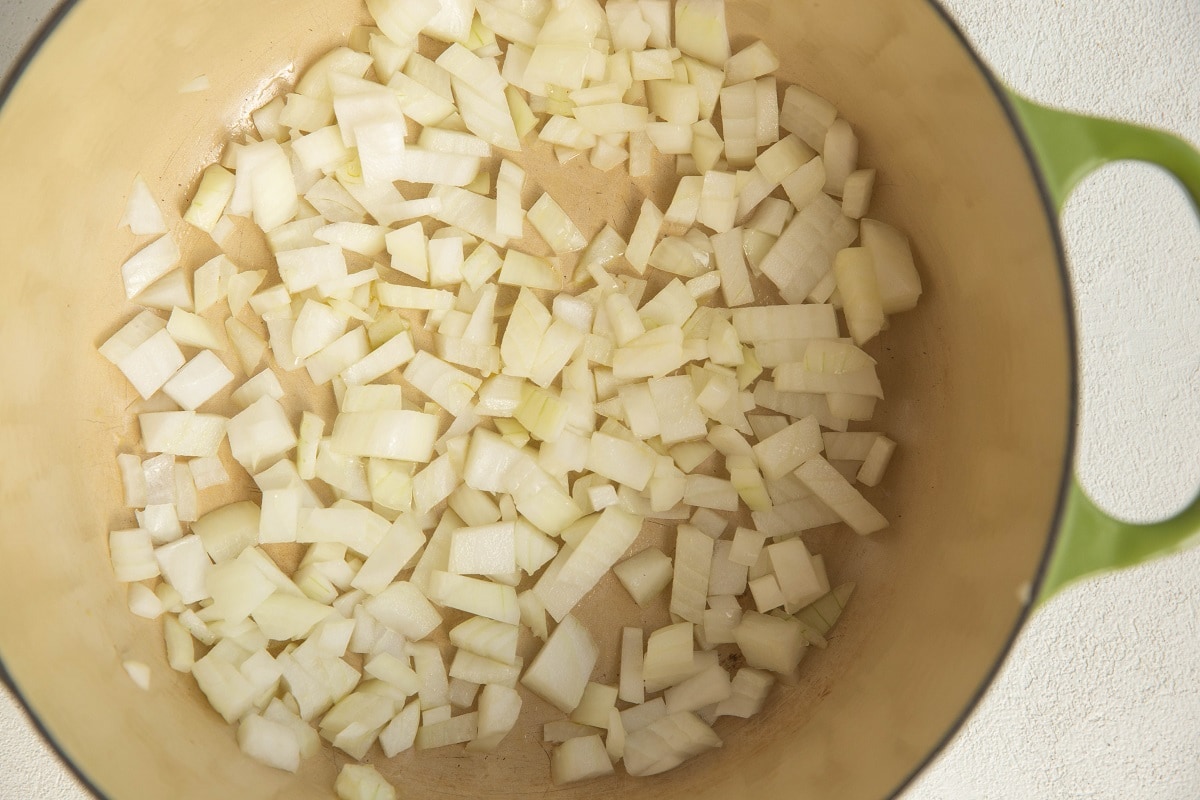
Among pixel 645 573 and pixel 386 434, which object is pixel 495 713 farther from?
pixel 386 434

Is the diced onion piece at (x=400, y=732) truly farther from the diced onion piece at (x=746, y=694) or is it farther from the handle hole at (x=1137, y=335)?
the handle hole at (x=1137, y=335)

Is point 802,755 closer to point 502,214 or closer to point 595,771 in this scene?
point 595,771

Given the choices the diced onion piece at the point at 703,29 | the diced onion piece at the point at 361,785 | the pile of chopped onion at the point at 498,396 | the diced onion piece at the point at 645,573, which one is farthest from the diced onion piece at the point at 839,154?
the diced onion piece at the point at 361,785

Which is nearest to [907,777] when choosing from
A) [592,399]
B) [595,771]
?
[595,771]

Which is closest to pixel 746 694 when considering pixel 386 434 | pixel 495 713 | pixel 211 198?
pixel 495 713

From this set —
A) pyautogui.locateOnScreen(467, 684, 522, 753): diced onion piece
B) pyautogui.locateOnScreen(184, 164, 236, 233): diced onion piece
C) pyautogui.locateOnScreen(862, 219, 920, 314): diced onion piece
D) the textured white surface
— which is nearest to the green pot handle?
pyautogui.locateOnScreen(862, 219, 920, 314): diced onion piece

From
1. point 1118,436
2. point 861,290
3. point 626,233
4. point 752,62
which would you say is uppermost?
point 752,62
